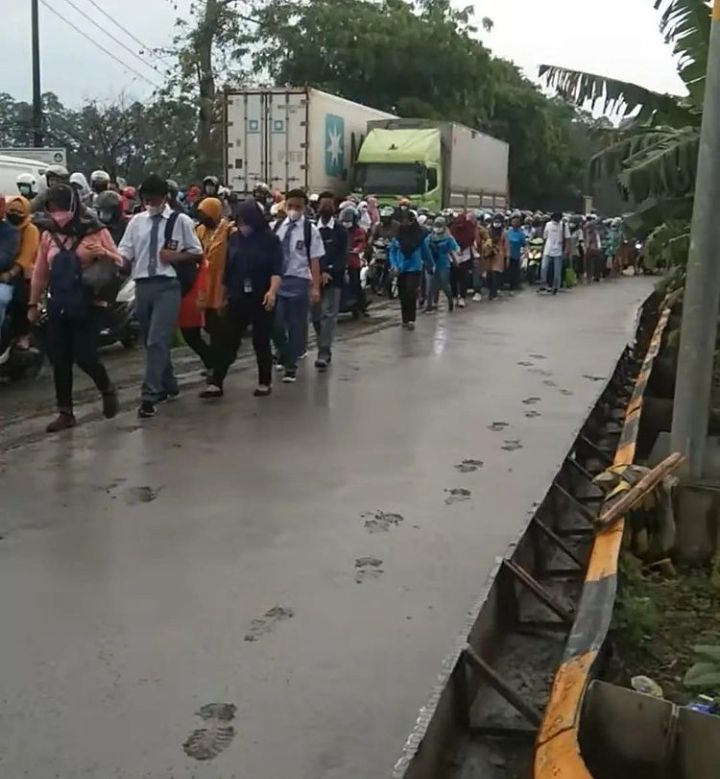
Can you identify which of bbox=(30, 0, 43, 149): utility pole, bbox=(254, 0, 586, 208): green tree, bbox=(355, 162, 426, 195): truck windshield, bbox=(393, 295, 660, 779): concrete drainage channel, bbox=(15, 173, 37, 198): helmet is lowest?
bbox=(393, 295, 660, 779): concrete drainage channel

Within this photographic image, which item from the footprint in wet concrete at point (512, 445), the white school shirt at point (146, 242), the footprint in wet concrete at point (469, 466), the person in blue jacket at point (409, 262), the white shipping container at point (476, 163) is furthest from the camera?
the white shipping container at point (476, 163)

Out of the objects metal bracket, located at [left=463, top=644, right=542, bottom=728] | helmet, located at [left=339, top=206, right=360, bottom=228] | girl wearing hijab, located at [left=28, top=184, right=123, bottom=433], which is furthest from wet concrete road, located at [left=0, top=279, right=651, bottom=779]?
helmet, located at [left=339, top=206, right=360, bottom=228]

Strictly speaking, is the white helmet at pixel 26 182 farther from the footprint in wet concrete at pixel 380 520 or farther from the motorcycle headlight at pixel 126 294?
the footprint in wet concrete at pixel 380 520

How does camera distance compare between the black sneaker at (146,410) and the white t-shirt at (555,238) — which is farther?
the white t-shirt at (555,238)

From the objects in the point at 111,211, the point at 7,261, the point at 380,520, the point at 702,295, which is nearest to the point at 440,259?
the point at 111,211

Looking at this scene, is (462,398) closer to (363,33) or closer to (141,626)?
(141,626)

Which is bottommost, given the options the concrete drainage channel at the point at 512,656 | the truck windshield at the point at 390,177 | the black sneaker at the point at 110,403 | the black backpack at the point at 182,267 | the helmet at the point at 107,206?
the concrete drainage channel at the point at 512,656

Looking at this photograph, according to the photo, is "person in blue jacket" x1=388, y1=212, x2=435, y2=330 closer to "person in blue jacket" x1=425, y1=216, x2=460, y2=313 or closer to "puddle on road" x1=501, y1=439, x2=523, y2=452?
"person in blue jacket" x1=425, y1=216, x2=460, y2=313

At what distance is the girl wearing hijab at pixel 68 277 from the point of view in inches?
319

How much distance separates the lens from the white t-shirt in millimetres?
24969

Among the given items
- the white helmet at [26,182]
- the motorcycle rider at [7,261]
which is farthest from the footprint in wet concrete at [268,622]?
the white helmet at [26,182]

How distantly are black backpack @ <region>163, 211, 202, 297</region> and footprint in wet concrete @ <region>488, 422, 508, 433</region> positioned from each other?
2629 millimetres

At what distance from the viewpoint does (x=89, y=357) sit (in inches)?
328

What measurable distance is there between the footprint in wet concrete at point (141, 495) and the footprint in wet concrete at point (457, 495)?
5.68ft
